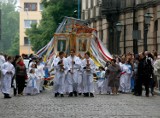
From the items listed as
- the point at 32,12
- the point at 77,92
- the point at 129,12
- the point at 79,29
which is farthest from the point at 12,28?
the point at 77,92

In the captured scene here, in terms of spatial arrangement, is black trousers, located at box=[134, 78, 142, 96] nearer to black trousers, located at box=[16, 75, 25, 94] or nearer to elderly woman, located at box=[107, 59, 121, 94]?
elderly woman, located at box=[107, 59, 121, 94]

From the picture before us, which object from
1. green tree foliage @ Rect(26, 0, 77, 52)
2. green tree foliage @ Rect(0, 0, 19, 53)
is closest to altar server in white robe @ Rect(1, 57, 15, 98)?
green tree foliage @ Rect(26, 0, 77, 52)

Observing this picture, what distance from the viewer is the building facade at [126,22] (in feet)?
151

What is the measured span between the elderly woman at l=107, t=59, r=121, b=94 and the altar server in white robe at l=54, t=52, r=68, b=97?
2.33 meters

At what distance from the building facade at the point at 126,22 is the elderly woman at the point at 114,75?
1288 centimetres

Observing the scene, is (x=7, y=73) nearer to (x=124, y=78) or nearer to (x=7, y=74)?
(x=7, y=74)

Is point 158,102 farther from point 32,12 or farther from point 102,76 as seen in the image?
point 32,12

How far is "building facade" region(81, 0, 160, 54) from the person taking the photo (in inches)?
1816

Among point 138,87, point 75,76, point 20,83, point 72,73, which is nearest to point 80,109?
point 72,73

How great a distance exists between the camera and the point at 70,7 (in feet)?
257

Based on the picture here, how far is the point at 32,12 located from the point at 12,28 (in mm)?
32352

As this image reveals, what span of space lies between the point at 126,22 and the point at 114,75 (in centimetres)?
2232

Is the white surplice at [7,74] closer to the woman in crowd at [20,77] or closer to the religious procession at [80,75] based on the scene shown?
the religious procession at [80,75]

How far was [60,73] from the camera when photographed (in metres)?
27.9
